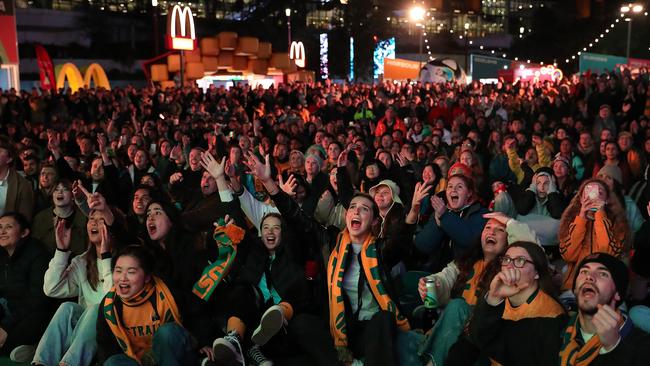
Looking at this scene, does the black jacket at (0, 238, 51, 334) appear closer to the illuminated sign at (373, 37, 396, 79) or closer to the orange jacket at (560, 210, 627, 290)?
the orange jacket at (560, 210, 627, 290)

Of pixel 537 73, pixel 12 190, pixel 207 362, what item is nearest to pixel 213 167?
pixel 207 362

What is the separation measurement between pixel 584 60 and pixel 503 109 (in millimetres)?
17015

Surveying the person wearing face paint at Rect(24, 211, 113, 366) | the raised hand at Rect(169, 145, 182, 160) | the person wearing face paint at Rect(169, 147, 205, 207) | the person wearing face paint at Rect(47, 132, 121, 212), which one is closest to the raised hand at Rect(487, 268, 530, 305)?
the person wearing face paint at Rect(24, 211, 113, 366)

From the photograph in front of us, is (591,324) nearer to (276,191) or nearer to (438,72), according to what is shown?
(276,191)

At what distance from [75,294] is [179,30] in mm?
16144

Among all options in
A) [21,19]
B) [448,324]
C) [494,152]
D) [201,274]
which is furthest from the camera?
[21,19]

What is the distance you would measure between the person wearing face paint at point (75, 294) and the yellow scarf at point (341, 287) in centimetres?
146

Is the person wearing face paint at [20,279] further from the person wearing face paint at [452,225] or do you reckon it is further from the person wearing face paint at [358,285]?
the person wearing face paint at [452,225]

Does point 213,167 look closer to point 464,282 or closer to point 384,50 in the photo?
point 464,282

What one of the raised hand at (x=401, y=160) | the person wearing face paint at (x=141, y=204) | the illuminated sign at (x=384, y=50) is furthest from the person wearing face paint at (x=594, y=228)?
the illuminated sign at (x=384, y=50)

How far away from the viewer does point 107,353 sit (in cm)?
427

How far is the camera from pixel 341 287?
444 cm

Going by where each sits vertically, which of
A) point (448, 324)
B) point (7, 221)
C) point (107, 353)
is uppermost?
point (7, 221)

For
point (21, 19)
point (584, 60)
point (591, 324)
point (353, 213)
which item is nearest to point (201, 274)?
point (353, 213)
